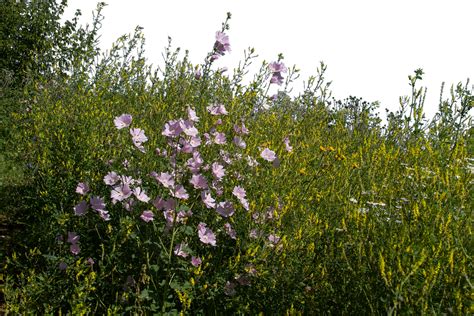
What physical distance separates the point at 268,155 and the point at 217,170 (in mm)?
395

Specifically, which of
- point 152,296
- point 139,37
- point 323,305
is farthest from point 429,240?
point 139,37

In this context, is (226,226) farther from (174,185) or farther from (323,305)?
(323,305)

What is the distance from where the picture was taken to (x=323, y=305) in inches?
93.2

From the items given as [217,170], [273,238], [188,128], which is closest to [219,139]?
[217,170]

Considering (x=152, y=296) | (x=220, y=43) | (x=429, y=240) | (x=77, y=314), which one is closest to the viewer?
(x=429, y=240)

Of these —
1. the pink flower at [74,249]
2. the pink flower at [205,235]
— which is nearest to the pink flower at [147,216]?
the pink flower at [205,235]

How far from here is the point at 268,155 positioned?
9.71 ft

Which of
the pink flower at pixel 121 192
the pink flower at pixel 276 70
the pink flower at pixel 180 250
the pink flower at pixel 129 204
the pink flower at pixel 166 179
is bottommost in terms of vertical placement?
the pink flower at pixel 180 250

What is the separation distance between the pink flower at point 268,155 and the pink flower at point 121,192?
0.85 m

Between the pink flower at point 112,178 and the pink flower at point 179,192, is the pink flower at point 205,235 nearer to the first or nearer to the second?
the pink flower at point 179,192

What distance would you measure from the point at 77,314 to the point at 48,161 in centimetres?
147

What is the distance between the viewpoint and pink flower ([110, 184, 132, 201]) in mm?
A: 2549

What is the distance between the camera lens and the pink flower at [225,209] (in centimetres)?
264

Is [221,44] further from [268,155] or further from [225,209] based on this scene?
[225,209]
